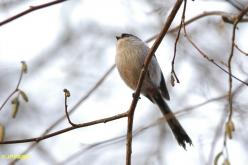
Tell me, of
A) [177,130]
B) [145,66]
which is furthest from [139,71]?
[145,66]

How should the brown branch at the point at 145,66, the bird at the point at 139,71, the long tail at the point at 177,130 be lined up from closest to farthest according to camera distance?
the brown branch at the point at 145,66 → the long tail at the point at 177,130 → the bird at the point at 139,71

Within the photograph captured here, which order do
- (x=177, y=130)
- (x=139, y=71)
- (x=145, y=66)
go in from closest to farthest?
(x=145, y=66)
(x=177, y=130)
(x=139, y=71)

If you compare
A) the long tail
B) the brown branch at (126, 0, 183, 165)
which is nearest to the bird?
the long tail

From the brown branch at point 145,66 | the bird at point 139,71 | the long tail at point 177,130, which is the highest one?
the brown branch at point 145,66

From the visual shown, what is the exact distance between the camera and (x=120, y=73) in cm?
356

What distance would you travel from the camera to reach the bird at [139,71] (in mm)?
3455

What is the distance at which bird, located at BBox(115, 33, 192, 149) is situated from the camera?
3455mm

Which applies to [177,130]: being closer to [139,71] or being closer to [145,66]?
[139,71]

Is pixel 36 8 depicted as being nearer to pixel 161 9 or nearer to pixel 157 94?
pixel 161 9

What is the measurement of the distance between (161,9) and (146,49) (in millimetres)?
375

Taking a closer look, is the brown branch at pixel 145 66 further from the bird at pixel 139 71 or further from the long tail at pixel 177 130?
the bird at pixel 139 71

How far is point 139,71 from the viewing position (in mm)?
3451

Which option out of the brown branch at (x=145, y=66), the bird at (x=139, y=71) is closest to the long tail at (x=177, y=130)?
the bird at (x=139, y=71)

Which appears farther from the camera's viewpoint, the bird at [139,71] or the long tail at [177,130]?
the bird at [139,71]
